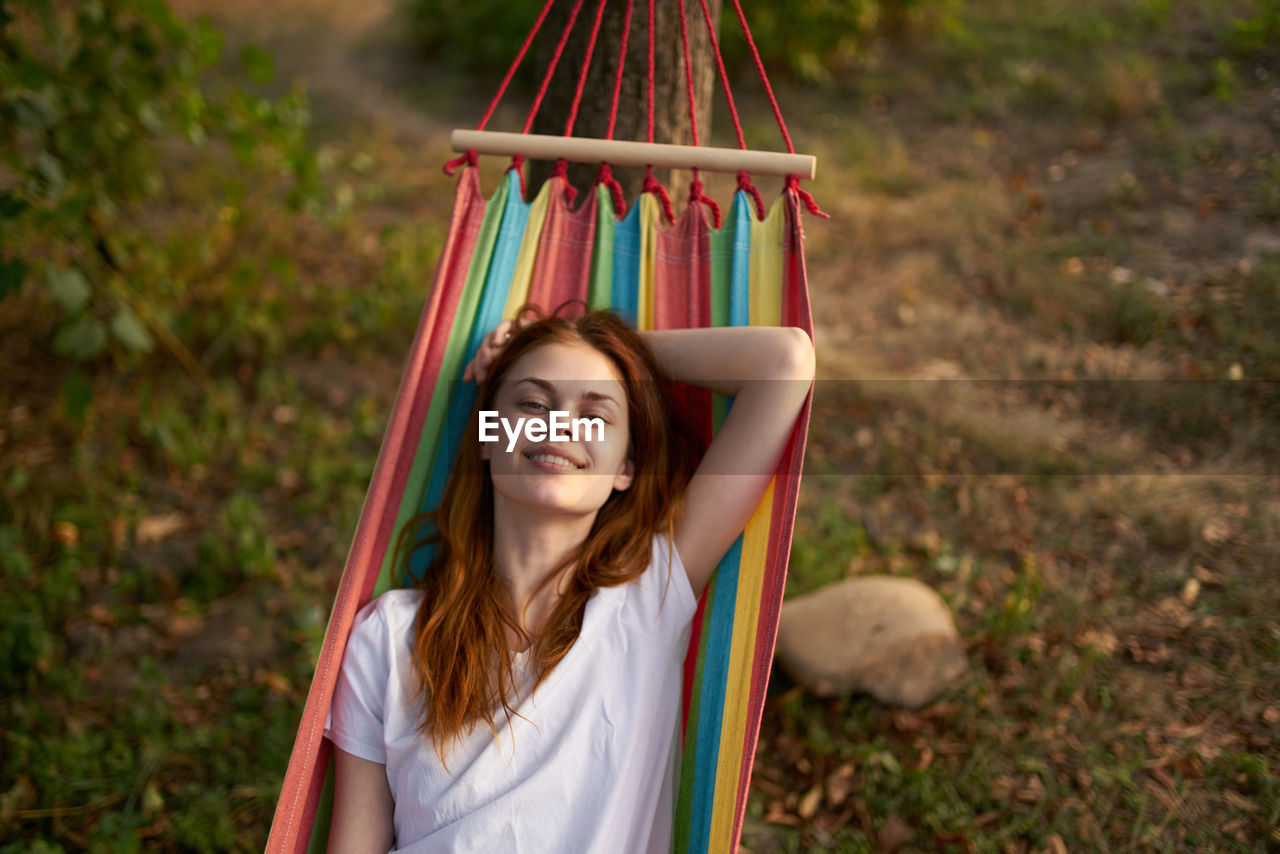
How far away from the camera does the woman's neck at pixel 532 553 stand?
1.51 meters

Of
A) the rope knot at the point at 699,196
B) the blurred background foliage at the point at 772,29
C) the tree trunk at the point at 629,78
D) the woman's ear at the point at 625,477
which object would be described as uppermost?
the blurred background foliage at the point at 772,29

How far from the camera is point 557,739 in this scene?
136 centimetres

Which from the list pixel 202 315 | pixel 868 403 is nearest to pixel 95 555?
pixel 202 315

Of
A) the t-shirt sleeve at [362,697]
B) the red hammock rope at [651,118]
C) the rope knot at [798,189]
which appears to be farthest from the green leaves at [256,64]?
the t-shirt sleeve at [362,697]

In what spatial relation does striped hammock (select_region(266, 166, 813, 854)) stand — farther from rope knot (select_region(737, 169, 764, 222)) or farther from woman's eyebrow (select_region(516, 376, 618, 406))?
woman's eyebrow (select_region(516, 376, 618, 406))

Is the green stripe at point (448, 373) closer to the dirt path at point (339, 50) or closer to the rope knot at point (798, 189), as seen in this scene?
the rope knot at point (798, 189)

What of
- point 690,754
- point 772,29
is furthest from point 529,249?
point 772,29

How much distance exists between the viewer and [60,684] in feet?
6.98

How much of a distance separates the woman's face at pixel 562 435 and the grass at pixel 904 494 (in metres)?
0.92

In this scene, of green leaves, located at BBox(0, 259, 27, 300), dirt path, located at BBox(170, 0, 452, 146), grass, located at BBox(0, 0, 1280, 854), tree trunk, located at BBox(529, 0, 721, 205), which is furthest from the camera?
dirt path, located at BBox(170, 0, 452, 146)

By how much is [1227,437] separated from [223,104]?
11.2 feet

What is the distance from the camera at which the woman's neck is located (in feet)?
4.94

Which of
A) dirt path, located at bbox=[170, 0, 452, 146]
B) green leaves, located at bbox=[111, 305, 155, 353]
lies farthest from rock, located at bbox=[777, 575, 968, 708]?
dirt path, located at bbox=[170, 0, 452, 146]

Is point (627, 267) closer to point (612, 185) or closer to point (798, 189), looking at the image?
point (612, 185)
